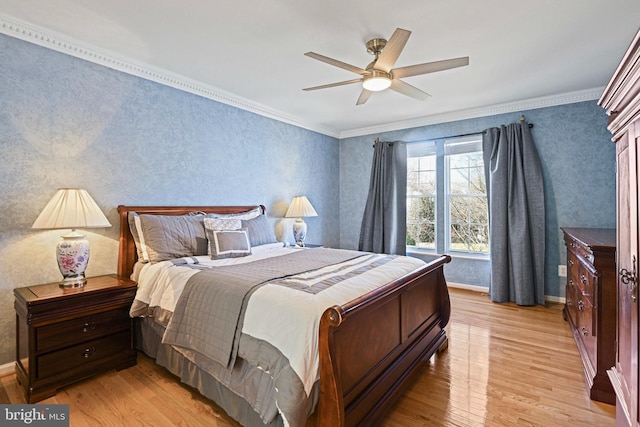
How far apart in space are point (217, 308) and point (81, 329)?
3.67 feet

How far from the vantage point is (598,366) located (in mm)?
2004

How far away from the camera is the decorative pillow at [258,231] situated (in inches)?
130

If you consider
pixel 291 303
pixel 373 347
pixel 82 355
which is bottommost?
pixel 82 355

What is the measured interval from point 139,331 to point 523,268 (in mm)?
4117

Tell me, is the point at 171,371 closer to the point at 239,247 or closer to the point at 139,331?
the point at 139,331

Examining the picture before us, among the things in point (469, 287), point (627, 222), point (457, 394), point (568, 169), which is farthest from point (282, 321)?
point (568, 169)

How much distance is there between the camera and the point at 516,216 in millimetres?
3879

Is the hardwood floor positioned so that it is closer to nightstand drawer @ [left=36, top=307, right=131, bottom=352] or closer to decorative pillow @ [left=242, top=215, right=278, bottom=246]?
nightstand drawer @ [left=36, top=307, right=131, bottom=352]

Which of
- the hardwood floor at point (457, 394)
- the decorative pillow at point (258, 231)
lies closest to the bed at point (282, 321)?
the hardwood floor at point (457, 394)

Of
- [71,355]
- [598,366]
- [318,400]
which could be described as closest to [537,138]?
[598,366]

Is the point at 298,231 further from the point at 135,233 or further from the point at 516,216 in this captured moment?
the point at 516,216

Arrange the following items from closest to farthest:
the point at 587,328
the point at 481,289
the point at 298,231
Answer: the point at 587,328 → the point at 298,231 → the point at 481,289

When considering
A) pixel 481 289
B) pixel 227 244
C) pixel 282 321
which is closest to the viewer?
pixel 282 321

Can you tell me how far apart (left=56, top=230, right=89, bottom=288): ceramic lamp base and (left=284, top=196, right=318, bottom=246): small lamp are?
236 cm
